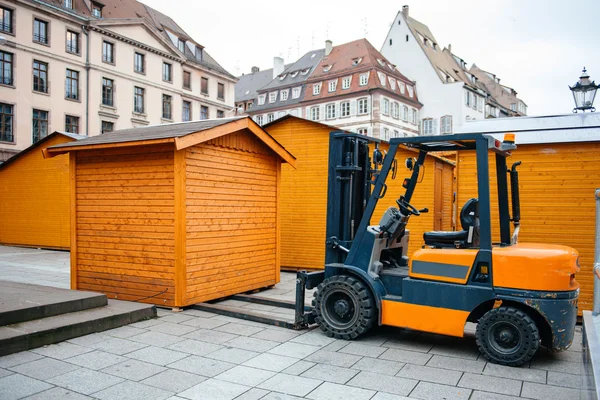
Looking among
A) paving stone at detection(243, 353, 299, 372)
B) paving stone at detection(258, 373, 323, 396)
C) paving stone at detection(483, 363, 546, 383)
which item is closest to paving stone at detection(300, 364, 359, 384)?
paving stone at detection(258, 373, 323, 396)

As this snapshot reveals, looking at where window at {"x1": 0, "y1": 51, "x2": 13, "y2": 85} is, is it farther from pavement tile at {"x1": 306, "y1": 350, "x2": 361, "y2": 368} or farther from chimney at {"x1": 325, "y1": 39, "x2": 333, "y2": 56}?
chimney at {"x1": 325, "y1": 39, "x2": 333, "y2": 56}

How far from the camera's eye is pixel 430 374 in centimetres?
558

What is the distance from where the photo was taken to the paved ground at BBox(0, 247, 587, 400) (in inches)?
195

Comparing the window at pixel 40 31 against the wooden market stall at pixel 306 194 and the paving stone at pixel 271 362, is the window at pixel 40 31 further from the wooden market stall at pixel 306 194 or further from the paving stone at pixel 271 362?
the paving stone at pixel 271 362

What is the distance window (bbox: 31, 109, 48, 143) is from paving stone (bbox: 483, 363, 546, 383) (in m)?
36.4

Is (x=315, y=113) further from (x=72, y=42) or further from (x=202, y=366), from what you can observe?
(x=202, y=366)

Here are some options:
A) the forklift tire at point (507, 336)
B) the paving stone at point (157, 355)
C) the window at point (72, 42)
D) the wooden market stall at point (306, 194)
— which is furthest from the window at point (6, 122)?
the forklift tire at point (507, 336)

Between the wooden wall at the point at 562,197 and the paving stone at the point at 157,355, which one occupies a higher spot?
the wooden wall at the point at 562,197

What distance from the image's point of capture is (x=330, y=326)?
7.04 m

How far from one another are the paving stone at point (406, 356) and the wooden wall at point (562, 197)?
3.61 metres

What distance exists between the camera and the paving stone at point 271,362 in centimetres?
572

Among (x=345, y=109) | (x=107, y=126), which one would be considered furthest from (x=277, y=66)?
(x=107, y=126)

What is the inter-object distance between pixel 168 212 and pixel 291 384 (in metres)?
4.28

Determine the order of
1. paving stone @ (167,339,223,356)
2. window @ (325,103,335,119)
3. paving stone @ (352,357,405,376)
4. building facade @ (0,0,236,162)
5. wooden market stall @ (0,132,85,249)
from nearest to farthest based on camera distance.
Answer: paving stone @ (352,357,405,376), paving stone @ (167,339,223,356), wooden market stall @ (0,132,85,249), building facade @ (0,0,236,162), window @ (325,103,335,119)
